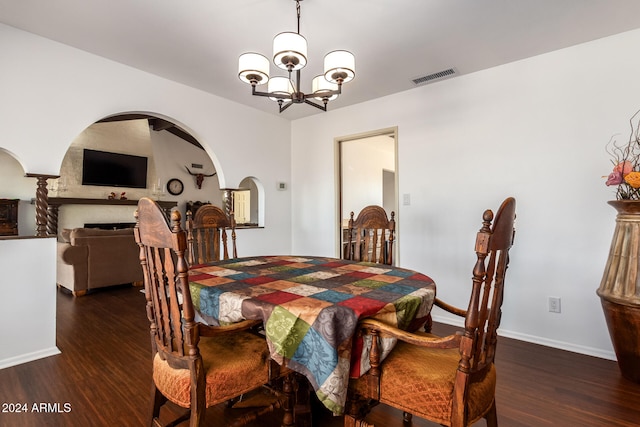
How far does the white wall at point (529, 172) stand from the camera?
8.28ft

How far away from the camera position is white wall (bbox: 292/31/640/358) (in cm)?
252

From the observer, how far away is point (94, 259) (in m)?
4.31

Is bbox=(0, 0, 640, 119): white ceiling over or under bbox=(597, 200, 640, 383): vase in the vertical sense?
over

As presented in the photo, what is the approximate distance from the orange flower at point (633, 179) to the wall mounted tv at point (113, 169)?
7.93m

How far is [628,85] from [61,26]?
4221 mm

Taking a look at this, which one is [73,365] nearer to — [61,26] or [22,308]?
[22,308]

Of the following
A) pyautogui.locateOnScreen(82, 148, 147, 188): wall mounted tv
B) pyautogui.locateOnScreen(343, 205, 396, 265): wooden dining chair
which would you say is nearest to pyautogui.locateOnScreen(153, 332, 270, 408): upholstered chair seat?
pyautogui.locateOnScreen(343, 205, 396, 265): wooden dining chair

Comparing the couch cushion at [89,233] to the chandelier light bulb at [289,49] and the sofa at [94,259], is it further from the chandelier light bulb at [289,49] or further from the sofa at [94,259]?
the chandelier light bulb at [289,49]

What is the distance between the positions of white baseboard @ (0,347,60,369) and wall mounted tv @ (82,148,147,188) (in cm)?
516

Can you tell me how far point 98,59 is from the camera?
113 inches

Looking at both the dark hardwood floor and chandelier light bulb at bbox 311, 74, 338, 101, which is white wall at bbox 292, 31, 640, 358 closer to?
the dark hardwood floor

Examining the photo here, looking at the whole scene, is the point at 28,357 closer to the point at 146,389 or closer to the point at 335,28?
the point at 146,389

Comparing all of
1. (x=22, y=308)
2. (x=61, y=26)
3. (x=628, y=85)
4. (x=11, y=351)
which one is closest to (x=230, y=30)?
(x=61, y=26)

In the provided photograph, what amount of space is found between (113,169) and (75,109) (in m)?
4.87
